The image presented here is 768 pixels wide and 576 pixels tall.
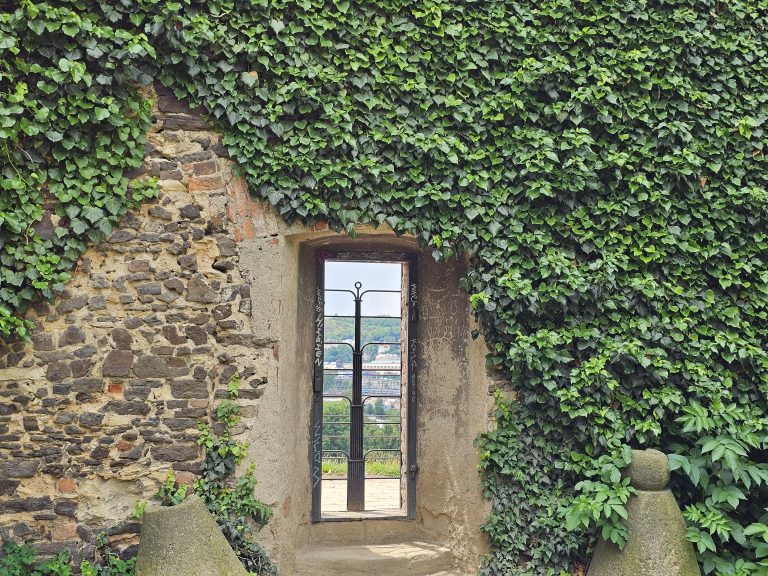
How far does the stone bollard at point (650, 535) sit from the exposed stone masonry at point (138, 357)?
8.49ft

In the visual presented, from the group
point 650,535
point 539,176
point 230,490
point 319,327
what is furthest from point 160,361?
point 650,535

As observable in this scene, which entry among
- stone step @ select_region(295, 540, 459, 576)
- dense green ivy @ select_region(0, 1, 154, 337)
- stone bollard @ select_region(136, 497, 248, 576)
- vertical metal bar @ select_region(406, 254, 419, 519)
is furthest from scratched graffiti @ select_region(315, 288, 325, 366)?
stone bollard @ select_region(136, 497, 248, 576)

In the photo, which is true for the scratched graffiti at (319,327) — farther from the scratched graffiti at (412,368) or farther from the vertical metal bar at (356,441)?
the scratched graffiti at (412,368)

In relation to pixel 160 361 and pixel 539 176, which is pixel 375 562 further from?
pixel 539 176

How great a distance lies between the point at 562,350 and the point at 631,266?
0.83 m

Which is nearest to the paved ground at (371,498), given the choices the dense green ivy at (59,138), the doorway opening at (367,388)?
the doorway opening at (367,388)

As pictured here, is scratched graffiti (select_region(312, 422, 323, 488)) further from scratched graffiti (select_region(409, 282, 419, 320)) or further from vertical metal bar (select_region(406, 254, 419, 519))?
scratched graffiti (select_region(409, 282, 419, 320))

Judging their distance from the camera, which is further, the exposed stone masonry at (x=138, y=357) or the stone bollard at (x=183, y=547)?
the exposed stone masonry at (x=138, y=357)

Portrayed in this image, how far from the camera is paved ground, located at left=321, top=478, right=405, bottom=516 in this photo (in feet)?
18.5

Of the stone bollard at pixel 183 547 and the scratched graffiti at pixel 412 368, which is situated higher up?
the scratched graffiti at pixel 412 368

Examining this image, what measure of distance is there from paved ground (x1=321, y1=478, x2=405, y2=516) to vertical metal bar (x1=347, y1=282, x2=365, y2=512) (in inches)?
5.2

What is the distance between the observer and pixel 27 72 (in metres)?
4.21

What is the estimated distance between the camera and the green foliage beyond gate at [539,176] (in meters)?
4.38

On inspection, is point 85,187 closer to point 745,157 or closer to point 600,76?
point 600,76
